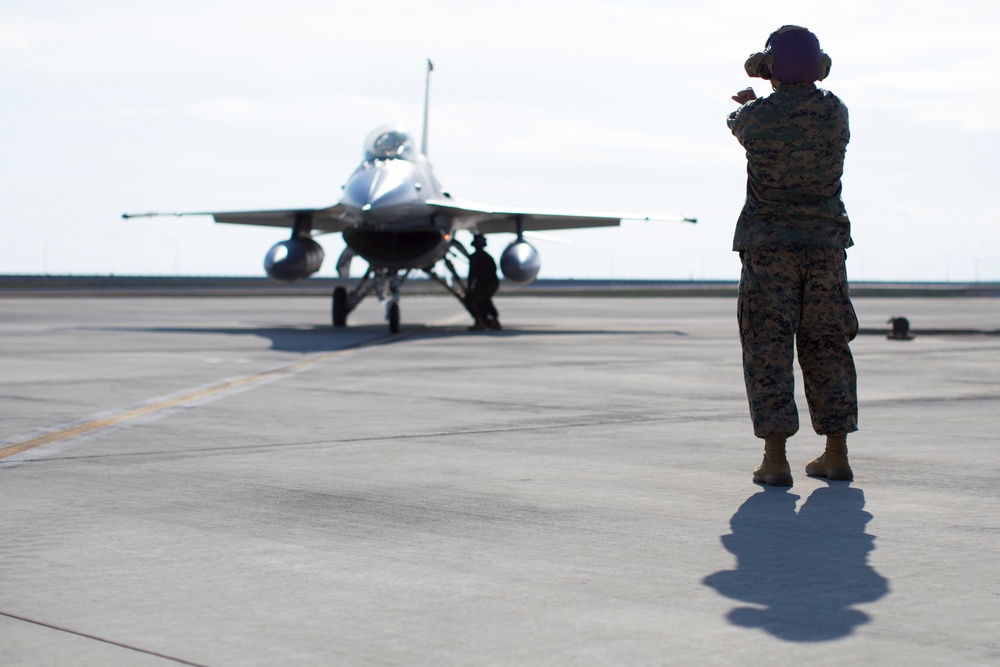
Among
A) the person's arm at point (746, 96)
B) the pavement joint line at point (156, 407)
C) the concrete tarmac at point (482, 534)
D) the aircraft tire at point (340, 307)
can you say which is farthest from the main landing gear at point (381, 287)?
the person's arm at point (746, 96)

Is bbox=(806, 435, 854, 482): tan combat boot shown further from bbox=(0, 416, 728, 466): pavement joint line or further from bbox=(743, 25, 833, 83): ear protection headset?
bbox=(0, 416, 728, 466): pavement joint line

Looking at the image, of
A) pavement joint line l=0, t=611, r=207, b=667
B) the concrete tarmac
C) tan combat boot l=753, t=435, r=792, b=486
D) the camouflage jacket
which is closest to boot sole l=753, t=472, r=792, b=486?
tan combat boot l=753, t=435, r=792, b=486

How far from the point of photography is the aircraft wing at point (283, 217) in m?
27.3

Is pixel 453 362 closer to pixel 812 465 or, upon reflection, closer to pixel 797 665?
pixel 812 465

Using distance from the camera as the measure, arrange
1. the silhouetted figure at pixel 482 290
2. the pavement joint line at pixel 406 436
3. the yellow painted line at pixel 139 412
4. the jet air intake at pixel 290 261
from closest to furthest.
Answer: the pavement joint line at pixel 406 436 < the yellow painted line at pixel 139 412 < the jet air intake at pixel 290 261 < the silhouetted figure at pixel 482 290

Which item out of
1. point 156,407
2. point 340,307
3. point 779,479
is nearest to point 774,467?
point 779,479

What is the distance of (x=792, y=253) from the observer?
6.04 metres

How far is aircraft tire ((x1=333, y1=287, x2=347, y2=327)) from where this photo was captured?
1072 inches

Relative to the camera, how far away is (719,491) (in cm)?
583

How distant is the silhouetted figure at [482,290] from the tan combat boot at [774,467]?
810 inches

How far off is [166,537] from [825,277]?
330cm

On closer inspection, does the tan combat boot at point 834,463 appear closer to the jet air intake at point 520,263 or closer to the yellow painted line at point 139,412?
the yellow painted line at point 139,412

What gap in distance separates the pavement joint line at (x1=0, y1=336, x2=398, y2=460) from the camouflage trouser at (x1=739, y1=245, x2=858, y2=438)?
4.10 metres

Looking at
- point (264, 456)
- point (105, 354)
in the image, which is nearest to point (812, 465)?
point (264, 456)
